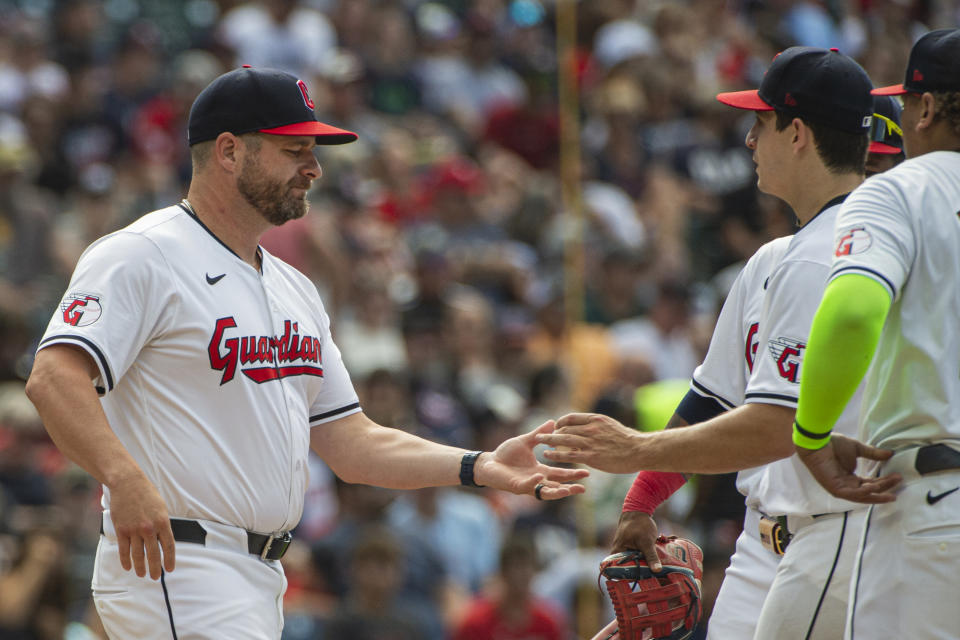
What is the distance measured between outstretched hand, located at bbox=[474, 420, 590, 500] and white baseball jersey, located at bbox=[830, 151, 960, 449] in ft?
4.05

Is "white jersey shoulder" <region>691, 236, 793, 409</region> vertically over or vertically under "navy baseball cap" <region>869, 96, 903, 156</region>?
under

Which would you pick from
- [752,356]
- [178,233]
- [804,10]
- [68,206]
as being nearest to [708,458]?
[752,356]

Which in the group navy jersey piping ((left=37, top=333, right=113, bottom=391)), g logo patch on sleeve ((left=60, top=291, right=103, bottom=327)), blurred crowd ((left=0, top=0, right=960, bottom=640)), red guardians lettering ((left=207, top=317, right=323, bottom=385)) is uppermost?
g logo patch on sleeve ((left=60, top=291, right=103, bottom=327))

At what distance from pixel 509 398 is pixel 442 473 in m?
5.07

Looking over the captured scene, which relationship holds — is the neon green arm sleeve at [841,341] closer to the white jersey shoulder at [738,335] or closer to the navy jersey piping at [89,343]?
the white jersey shoulder at [738,335]

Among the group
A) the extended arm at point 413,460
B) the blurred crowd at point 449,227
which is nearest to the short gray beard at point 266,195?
the extended arm at point 413,460

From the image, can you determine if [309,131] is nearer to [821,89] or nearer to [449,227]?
[821,89]

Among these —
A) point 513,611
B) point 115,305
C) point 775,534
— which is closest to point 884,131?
point 775,534

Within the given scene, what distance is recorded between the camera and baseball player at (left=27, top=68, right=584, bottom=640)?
3.72 metres

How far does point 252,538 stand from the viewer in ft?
13.2

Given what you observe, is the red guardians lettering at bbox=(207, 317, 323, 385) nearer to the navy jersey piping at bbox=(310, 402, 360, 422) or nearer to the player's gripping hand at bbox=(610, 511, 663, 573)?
the navy jersey piping at bbox=(310, 402, 360, 422)

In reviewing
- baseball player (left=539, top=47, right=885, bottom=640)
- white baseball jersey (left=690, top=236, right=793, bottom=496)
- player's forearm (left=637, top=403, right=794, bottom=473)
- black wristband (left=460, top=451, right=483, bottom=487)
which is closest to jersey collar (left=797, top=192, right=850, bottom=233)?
baseball player (left=539, top=47, right=885, bottom=640)

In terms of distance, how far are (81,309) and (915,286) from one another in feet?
7.61

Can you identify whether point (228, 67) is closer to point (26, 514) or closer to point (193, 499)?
point (26, 514)
